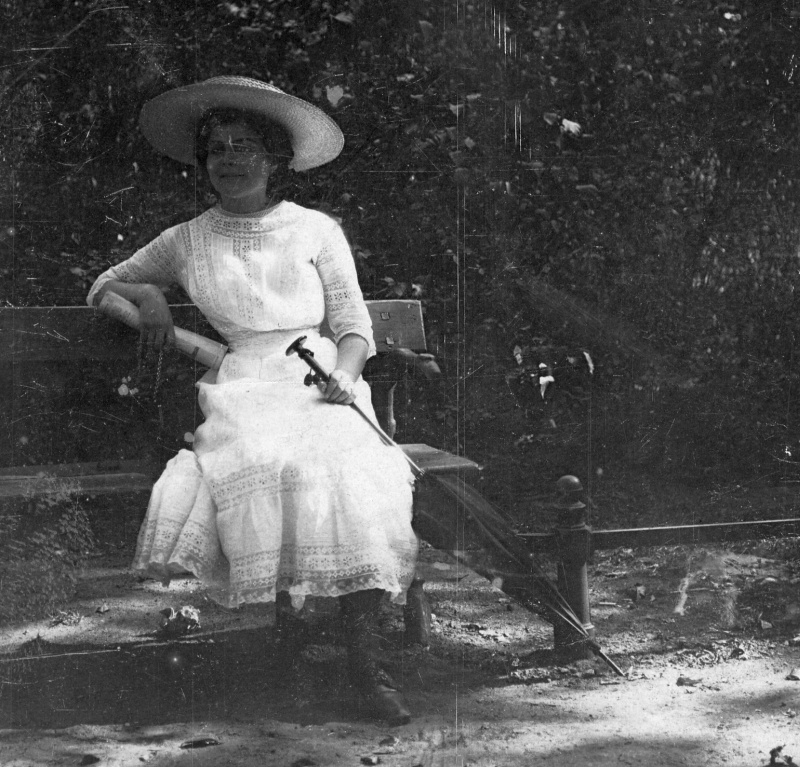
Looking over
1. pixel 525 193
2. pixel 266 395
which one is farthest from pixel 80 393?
pixel 525 193

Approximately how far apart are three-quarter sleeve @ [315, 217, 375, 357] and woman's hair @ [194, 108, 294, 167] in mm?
310

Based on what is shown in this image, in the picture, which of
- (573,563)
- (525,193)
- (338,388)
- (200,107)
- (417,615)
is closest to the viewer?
(200,107)

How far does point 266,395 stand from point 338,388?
0.25 meters

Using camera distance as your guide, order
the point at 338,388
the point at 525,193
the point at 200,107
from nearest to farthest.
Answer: the point at 200,107 < the point at 338,388 < the point at 525,193

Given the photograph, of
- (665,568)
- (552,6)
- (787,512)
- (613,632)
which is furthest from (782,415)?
(552,6)

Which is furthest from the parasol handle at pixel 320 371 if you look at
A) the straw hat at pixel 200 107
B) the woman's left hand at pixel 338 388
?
the straw hat at pixel 200 107

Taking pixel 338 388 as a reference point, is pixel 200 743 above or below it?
below

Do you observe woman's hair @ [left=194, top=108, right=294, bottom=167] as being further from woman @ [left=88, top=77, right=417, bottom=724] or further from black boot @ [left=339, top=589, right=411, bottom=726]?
black boot @ [left=339, top=589, right=411, bottom=726]

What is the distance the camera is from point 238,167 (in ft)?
13.3

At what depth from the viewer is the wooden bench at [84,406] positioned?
160 inches

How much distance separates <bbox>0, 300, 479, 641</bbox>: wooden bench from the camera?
407 centimetres

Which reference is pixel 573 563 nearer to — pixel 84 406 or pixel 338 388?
pixel 338 388

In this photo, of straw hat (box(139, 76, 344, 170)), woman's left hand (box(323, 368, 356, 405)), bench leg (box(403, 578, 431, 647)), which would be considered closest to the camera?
straw hat (box(139, 76, 344, 170))

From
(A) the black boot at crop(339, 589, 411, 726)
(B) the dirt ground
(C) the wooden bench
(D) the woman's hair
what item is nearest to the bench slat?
(C) the wooden bench
